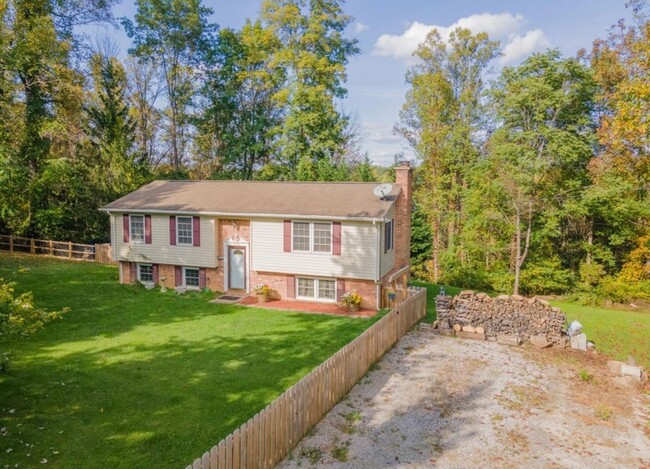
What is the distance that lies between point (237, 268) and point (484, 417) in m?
Answer: 13.2

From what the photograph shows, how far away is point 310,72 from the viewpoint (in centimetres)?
3158

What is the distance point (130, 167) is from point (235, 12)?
1532 centimetres

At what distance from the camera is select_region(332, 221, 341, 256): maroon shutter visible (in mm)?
17703

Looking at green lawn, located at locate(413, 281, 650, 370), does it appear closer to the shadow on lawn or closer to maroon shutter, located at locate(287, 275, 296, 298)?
maroon shutter, located at locate(287, 275, 296, 298)

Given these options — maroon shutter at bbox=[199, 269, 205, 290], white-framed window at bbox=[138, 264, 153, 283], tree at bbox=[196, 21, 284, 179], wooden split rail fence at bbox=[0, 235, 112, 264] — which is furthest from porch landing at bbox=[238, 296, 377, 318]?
tree at bbox=[196, 21, 284, 179]

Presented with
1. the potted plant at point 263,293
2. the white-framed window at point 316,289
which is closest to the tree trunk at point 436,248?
the white-framed window at point 316,289

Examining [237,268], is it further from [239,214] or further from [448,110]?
[448,110]

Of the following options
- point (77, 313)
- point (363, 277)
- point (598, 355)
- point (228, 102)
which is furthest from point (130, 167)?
point (598, 355)

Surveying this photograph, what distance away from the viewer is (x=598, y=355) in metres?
13.4

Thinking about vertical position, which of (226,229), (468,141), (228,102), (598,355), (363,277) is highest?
(228,102)

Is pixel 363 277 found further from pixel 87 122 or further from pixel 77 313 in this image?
pixel 87 122

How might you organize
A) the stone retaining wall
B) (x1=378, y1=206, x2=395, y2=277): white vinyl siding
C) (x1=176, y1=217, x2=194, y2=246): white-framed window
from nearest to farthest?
the stone retaining wall
(x1=378, y1=206, x2=395, y2=277): white vinyl siding
(x1=176, y1=217, x2=194, y2=246): white-framed window

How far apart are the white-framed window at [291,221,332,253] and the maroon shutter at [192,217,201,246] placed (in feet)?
14.9

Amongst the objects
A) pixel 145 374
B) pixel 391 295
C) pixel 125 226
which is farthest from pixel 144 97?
pixel 145 374
